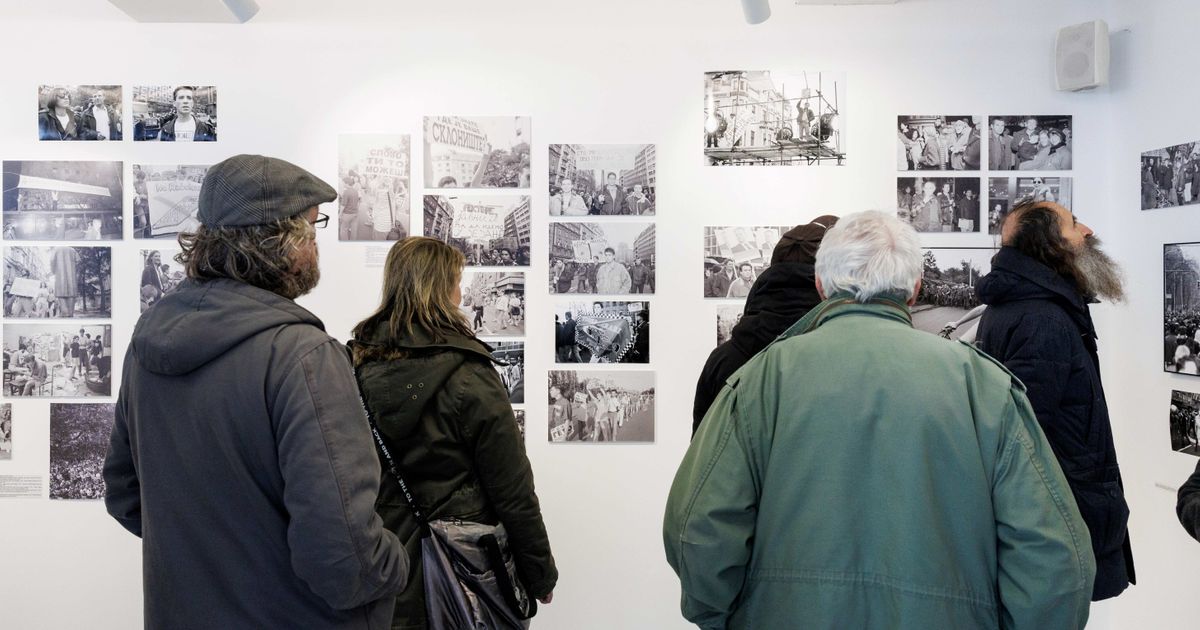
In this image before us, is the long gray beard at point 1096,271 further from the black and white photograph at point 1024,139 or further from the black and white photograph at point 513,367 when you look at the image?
the black and white photograph at point 513,367

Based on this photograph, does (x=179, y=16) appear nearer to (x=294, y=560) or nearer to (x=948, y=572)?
(x=294, y=560)

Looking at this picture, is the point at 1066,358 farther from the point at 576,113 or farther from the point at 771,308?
the point at 576,113

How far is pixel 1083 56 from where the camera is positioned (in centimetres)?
353

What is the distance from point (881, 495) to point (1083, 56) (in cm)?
285

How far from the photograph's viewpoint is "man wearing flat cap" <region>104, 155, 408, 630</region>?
1563mm

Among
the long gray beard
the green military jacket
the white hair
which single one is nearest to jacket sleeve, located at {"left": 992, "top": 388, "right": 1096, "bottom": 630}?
the green military jacket

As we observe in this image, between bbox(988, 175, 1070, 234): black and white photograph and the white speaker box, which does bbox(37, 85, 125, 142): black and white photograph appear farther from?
the white speaker box

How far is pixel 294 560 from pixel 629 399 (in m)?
2.21

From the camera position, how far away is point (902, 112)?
3.66m

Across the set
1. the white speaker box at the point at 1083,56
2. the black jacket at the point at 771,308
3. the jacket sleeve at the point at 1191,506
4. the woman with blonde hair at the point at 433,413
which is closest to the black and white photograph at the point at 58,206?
the woman with blonde hair at the point at 433,413

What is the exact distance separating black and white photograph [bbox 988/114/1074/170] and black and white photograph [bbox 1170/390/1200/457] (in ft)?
3.69

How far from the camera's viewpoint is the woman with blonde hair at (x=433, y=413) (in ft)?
7.27

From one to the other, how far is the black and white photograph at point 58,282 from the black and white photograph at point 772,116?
270cm

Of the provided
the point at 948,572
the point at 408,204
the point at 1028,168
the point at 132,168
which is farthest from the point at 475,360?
the point at 1028,168
